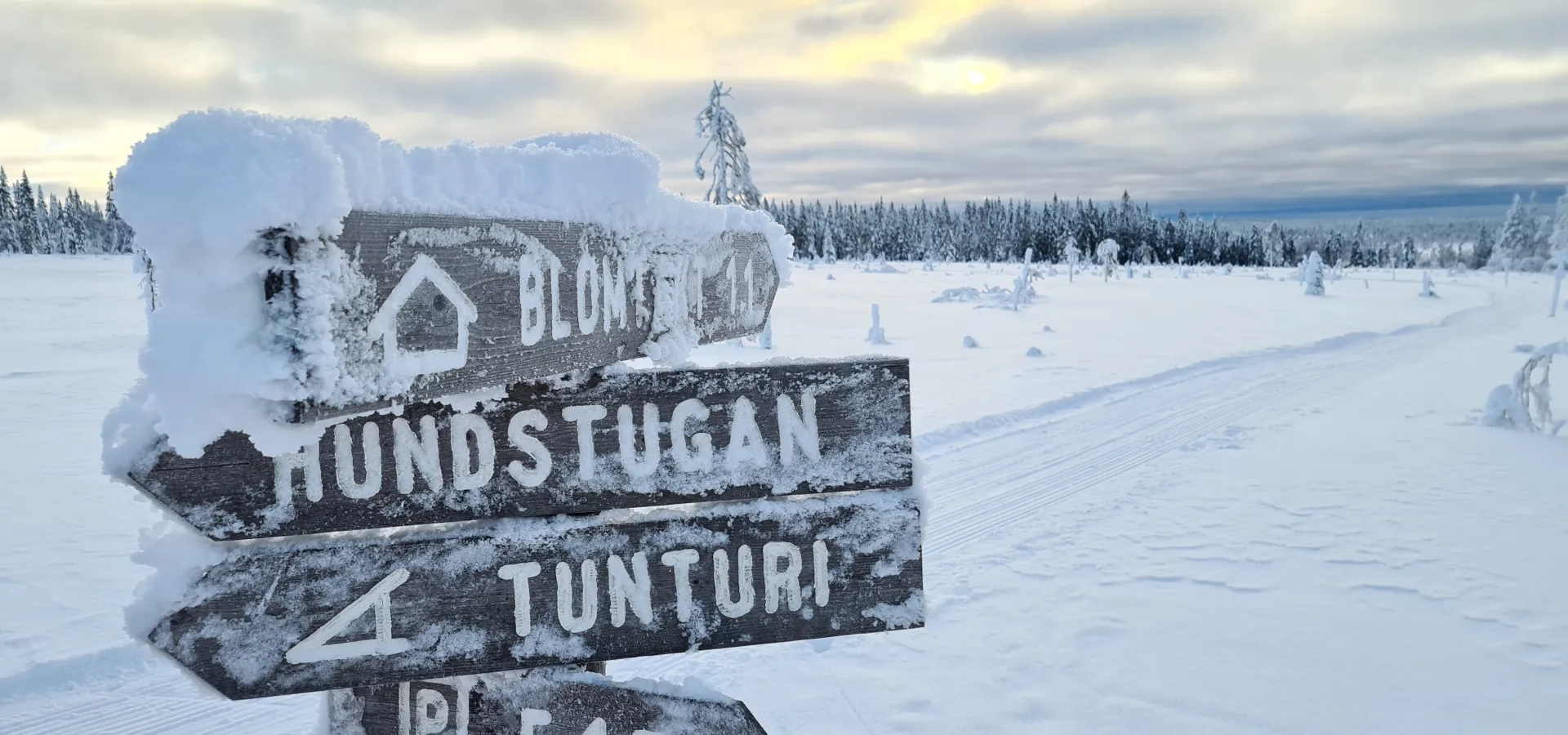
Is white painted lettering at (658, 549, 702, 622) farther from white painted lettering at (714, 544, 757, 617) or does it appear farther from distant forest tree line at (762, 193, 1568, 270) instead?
distant forest tree line at (762, 193, 1568, 270)

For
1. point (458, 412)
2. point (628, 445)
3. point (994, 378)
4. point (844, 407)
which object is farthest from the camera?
point (994, 378)

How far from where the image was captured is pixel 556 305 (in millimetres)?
1343

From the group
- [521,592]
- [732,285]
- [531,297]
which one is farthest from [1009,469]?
[531,297]

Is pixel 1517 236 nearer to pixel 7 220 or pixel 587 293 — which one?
pixel 587 293

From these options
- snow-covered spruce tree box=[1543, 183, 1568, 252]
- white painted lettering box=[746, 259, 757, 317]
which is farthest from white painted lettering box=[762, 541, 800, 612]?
snow-covered spruce tree box=[1543, 183, 1568, 252]

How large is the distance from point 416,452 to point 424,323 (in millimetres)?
305

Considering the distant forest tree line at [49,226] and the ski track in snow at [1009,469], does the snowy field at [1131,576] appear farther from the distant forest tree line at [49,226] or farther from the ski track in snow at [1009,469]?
the distant forest tree line at [49,226]

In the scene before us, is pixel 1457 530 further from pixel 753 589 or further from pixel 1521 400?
pixel 753 589

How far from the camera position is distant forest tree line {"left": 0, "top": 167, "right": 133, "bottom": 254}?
60875 mm

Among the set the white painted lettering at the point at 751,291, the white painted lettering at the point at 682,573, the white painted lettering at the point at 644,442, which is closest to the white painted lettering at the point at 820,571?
the white painted lettering at the point at 682,573

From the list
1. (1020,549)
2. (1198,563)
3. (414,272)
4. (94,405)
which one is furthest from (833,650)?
(94,405)

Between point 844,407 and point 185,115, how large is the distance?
1079mm

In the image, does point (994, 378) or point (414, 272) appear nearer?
point (414, 272)

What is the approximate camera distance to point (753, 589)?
5.06 feet
